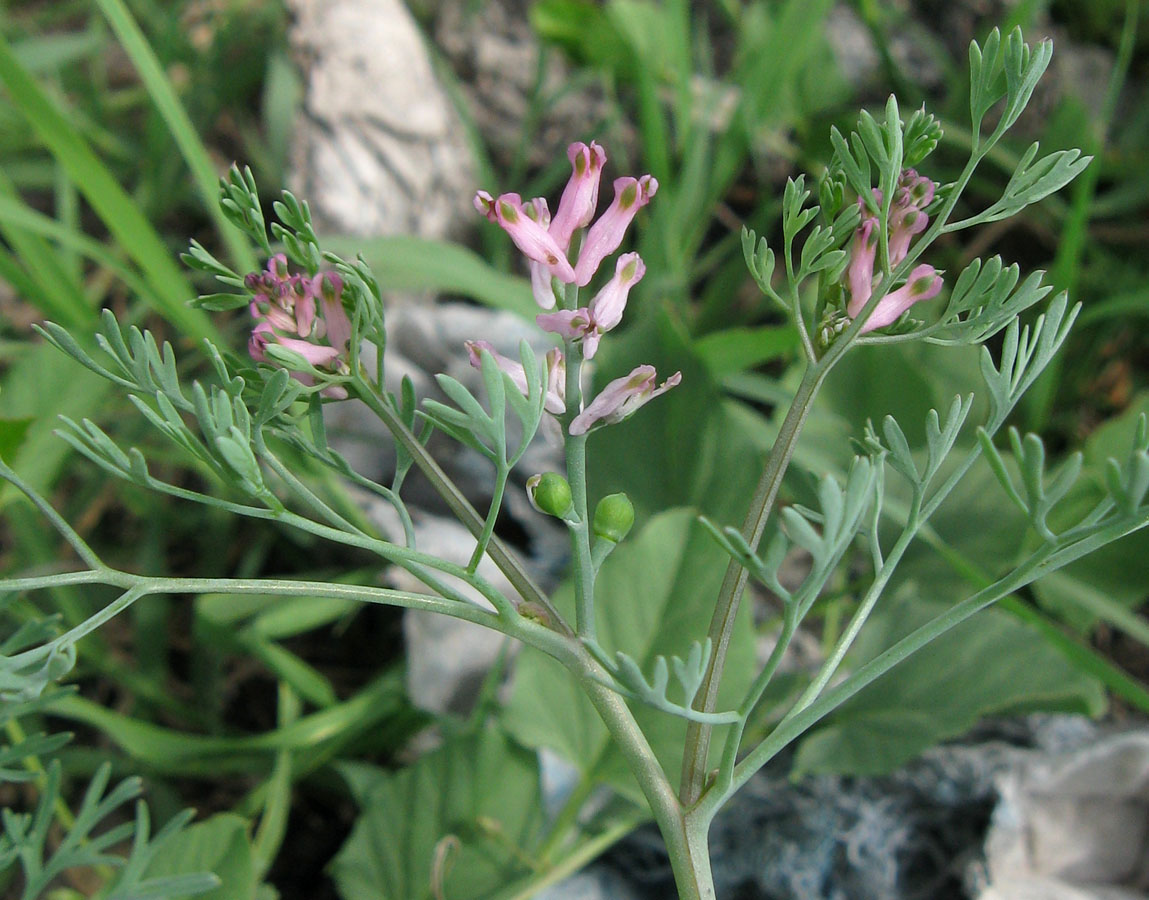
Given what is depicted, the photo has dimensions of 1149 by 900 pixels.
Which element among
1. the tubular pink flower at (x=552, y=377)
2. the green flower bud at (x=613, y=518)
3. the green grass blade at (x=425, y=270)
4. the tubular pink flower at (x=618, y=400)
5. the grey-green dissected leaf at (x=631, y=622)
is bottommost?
the grey-green dissected leaf at (x=631, y=622)

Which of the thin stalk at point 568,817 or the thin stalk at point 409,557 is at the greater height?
the thin stalk at point 409,557

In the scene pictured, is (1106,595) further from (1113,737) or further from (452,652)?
(452,652)

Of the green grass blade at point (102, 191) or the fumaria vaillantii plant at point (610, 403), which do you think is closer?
the fumaria vaillantii plant at point (610, 403)

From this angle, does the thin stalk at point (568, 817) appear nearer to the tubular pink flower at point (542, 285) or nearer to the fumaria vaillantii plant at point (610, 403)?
the fumaria vaillantii plant at point (610, 403)

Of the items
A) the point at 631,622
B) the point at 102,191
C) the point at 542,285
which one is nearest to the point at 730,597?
the point at 542,285

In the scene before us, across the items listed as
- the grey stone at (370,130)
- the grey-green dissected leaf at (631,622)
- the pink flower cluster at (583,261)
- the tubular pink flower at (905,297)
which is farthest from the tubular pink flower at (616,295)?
the grey stone at (370,130)

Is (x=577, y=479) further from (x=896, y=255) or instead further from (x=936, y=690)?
(x=936, y=690)
